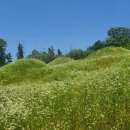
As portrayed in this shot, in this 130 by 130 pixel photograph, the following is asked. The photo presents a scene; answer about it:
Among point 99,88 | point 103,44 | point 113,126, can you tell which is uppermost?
point 103,44

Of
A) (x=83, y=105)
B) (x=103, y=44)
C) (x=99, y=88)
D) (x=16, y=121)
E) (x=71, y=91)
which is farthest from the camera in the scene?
(x=103, y=44)

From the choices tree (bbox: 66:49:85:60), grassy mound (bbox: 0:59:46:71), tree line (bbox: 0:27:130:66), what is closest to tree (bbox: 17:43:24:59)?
tree line (bbox: 0:27:130:66)

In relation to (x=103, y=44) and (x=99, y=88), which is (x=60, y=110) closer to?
(x=99, y=88)

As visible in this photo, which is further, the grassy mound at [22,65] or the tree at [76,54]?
the tree at [76,54]

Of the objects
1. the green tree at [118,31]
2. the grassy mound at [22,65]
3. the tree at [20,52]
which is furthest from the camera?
the tree at [20,52]

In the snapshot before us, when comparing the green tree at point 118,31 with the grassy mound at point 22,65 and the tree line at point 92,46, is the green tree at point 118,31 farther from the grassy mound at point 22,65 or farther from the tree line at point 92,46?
the grassy mound at point 22,65

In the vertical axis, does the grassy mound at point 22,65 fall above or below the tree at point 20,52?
below

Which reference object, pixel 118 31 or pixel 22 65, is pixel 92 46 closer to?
pixel 118 31

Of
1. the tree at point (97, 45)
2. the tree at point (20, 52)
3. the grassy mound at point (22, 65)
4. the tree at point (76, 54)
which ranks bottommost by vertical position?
the grassy mound at point (22, 65)

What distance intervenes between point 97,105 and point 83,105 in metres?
0.89

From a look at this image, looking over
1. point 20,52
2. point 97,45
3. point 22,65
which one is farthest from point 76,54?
point 22,65

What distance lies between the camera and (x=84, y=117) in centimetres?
1209

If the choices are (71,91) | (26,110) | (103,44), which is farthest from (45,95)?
(103,44)

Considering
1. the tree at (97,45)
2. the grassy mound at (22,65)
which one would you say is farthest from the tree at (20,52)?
the grassy mound at (22,65)
